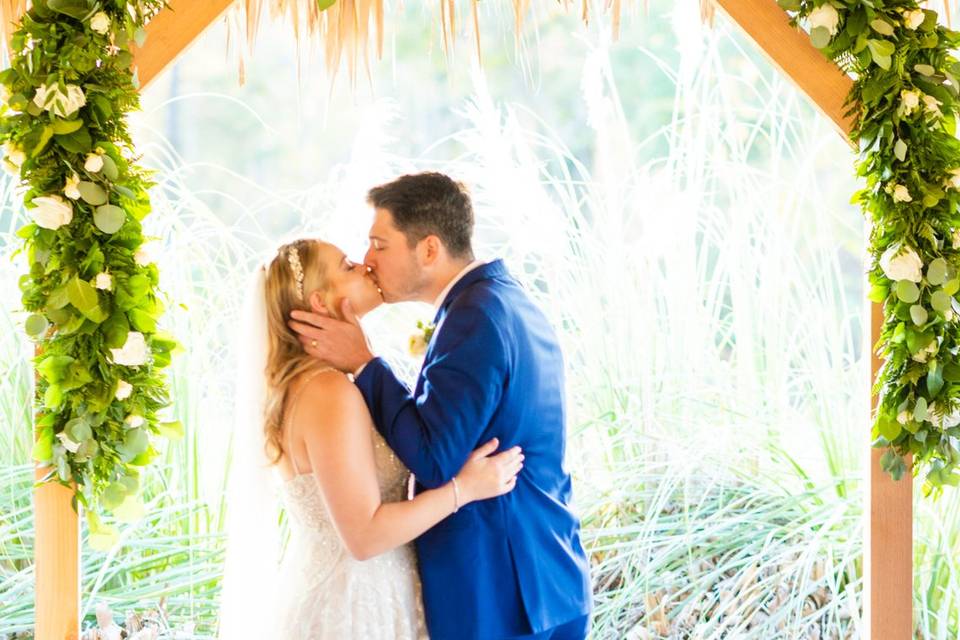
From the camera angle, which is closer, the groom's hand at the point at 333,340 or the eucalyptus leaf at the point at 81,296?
the eucalyptus leaf at the point at 81,296

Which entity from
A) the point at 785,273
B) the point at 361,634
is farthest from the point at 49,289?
the point at 785,273

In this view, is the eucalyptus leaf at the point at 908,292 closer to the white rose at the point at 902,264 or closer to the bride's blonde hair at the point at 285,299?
the white rose at the point at 902,264

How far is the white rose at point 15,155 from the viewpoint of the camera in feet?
8.53

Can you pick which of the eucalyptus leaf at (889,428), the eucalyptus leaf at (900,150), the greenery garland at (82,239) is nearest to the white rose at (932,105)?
the eucalyptus leaf at (900,150)

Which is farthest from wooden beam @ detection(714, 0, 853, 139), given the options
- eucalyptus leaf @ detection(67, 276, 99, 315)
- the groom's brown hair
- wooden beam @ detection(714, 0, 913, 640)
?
eucalyptus leaf @ detection(67, 276, 99, 315)

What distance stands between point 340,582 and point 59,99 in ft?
4.33

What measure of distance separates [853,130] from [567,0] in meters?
1.04

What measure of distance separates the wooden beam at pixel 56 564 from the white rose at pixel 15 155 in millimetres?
796

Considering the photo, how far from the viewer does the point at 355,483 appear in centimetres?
265

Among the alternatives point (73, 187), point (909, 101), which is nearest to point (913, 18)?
point (909, 101)

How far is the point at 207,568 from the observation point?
4055 mm

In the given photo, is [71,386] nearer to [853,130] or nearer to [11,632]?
[11,632]

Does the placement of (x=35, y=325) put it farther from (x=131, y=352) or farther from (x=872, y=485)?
(x=872, y=485)

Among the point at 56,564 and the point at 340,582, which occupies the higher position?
the point at 56,564
